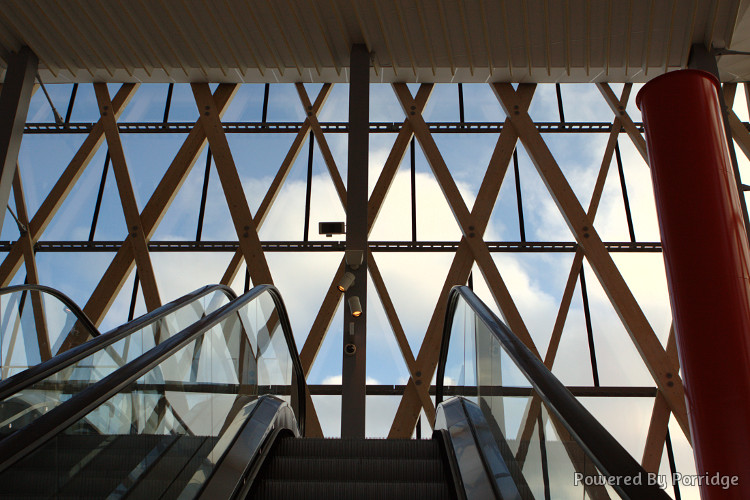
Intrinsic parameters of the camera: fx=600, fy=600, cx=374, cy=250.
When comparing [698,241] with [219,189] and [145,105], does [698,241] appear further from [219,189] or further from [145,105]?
[145,105]

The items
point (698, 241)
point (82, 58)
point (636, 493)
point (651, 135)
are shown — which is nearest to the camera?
point (636, 493)

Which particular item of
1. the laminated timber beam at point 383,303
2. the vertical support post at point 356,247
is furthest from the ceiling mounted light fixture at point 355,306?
the laminated timber beam at point 383,303

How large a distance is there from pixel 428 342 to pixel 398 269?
4.55ft

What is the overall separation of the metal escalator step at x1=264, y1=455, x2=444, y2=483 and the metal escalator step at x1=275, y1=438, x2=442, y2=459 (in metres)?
0.29

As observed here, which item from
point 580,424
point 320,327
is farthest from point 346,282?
point 580,424

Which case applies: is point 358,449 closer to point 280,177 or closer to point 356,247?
point 356,247

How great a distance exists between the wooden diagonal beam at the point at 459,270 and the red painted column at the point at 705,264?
529 cm

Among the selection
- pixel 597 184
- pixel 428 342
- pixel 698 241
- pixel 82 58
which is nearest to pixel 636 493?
pixel 698 241

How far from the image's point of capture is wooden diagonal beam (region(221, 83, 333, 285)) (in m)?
9.35

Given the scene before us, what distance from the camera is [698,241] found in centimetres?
362

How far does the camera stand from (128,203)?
9.70 metres

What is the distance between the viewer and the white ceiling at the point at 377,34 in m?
7.41

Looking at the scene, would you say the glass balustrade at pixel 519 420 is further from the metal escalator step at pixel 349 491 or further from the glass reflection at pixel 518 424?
the metal escalator step at pixel 349 491

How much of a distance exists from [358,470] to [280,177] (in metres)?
6.90
